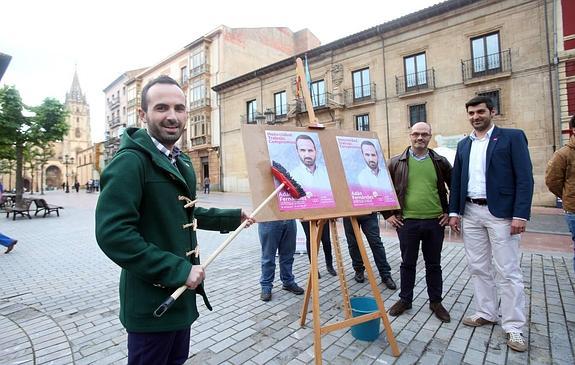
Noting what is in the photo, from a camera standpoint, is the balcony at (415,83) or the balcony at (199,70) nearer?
the balcony at (415,83)

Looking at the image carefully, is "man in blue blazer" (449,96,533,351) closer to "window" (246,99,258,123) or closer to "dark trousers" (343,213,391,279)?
"dark trousers" (343,213,391,279)

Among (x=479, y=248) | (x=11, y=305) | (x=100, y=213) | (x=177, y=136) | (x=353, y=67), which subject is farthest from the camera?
(x=353, y=67)

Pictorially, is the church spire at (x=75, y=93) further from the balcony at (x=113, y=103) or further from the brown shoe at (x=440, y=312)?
the brown shoe at (x=440, y=312)

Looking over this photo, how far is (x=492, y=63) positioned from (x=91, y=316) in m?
19.8

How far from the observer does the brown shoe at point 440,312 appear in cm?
332

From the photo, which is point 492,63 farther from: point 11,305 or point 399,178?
point 11,305

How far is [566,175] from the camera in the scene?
3.55 metres

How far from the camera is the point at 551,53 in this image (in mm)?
14461

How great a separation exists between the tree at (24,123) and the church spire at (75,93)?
74442 mm

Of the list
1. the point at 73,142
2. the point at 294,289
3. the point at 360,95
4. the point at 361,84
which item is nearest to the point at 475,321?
the point at 294,289

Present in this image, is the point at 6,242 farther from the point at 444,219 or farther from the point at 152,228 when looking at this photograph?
the point at 444,219

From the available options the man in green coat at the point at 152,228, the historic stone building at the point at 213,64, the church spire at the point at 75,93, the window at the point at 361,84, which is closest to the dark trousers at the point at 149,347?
the man in green coat at the point at 152,228

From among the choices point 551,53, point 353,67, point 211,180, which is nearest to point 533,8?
point 551,53

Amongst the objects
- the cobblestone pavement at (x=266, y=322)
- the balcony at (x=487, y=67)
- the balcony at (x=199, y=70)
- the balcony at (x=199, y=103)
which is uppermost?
the balcony at (x=199, y=70)
